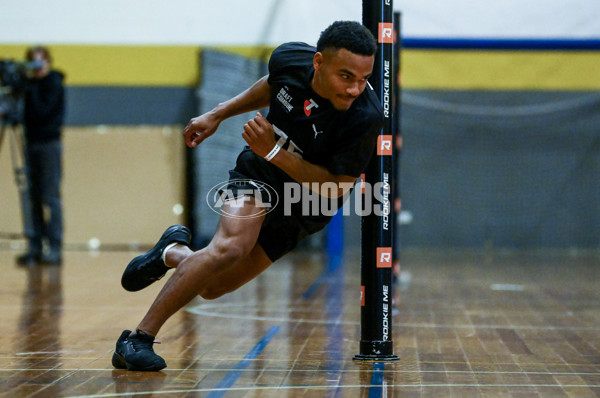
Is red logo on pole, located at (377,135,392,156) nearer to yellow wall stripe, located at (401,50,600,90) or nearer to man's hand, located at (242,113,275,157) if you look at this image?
man's hand, located at (242,113,275,157)

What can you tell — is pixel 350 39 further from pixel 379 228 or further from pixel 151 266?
pixel 151 266

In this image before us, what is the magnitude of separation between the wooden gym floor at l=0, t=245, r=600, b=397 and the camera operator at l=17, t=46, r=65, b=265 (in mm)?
1040

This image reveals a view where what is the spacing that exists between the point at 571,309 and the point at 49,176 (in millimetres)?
6230

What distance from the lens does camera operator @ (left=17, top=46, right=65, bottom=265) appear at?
10.0 m

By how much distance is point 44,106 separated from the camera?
9992 millimetres

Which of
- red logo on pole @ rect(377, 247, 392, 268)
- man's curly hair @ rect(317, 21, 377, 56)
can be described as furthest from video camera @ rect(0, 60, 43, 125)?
man's curly hair @ rect(317, 21, 377, 56)

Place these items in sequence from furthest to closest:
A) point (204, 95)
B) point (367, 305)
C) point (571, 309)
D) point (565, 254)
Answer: point (565, 254), point (204, 95), point (571, 309), point (367, 305)

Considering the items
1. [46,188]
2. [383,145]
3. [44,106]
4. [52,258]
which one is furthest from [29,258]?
[383,145]

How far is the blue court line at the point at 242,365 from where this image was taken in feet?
11.6

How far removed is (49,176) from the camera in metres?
10.2

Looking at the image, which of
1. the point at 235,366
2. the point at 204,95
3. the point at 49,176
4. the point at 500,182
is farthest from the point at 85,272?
the point at 500,182

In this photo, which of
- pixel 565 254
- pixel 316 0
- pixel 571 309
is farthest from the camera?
pixel 565 254

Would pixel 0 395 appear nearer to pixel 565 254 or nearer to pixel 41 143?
pixel 41 143

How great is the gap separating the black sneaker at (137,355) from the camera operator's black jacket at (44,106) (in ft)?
21.5
